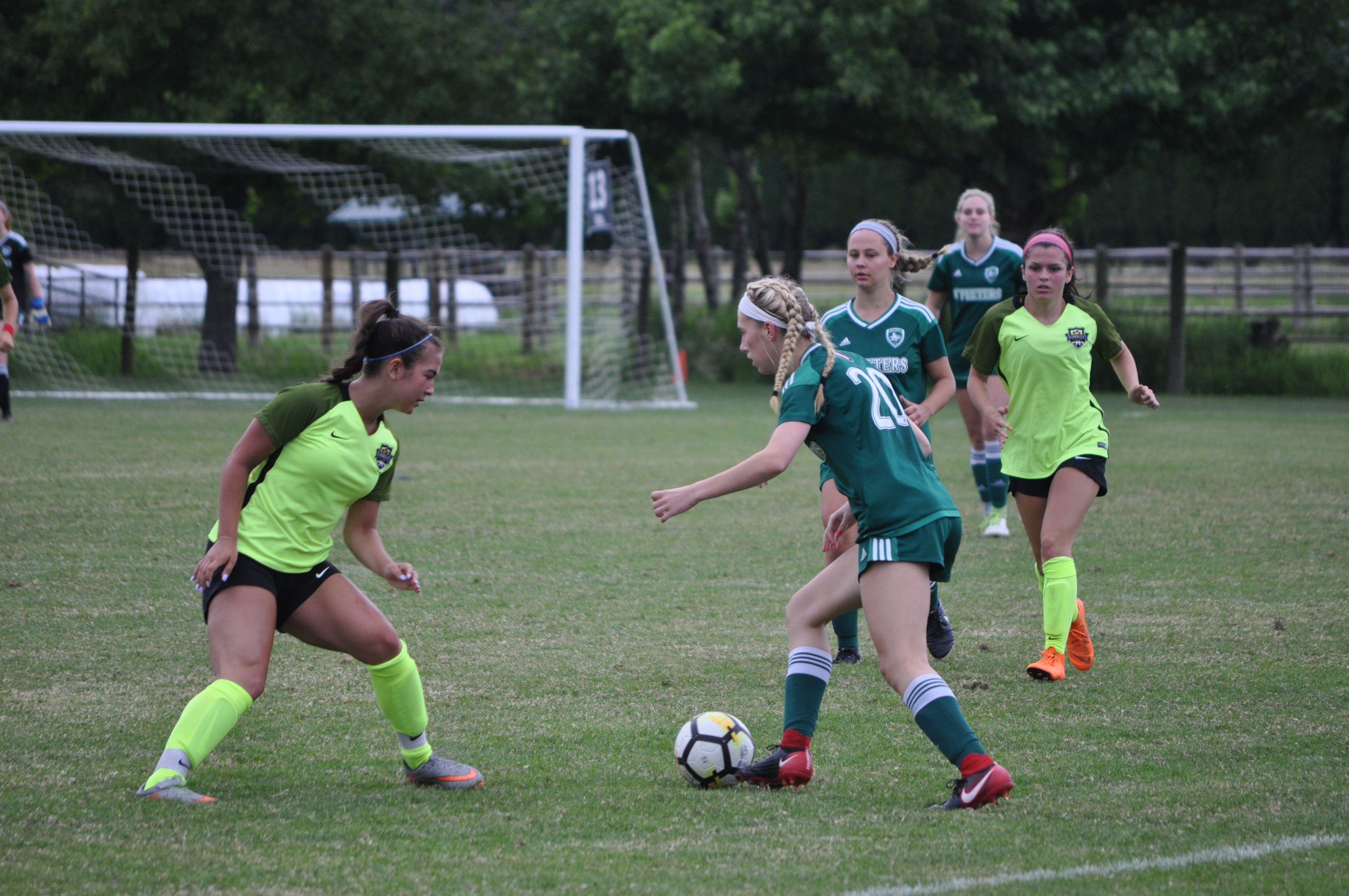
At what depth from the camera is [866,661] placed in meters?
5.85

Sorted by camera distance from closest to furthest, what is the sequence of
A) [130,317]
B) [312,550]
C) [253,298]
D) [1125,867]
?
[1125,867], [312,550], [130,317], [253,298]

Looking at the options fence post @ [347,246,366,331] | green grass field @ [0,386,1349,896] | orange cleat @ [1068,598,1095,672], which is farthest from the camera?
fence post @ [347,246,366,331]

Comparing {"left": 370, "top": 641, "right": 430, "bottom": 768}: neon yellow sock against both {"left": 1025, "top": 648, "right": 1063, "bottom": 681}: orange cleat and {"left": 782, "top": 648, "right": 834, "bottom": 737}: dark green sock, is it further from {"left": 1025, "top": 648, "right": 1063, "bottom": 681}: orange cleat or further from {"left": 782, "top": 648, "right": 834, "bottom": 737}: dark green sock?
{"left": 1025, "top": 648, "right": 1063, "bottom": 681}: orange cleat

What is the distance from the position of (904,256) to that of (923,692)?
8.25 ft

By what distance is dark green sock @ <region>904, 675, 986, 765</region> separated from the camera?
383 cm

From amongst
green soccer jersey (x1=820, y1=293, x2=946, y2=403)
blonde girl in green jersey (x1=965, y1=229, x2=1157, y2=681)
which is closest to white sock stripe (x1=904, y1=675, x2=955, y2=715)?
blonde girl in green jersey (x1=965, y1=229, x2=1157, y2=681)

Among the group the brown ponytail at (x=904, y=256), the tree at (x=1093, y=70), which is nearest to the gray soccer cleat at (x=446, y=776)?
the brown ponytail at (x=904, y=256)

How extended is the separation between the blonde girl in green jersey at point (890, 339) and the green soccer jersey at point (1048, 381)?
0.92 feet

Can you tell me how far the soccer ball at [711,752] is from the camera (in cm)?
415

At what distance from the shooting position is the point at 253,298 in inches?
979

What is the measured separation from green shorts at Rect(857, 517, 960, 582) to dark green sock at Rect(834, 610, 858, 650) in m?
1.76

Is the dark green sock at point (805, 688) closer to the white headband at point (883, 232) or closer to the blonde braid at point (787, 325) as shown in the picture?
the blonde braid at point (787, 325)

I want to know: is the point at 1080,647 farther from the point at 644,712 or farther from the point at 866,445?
the point at 866,445

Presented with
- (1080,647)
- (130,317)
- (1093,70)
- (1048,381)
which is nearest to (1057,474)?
(1048,381)
